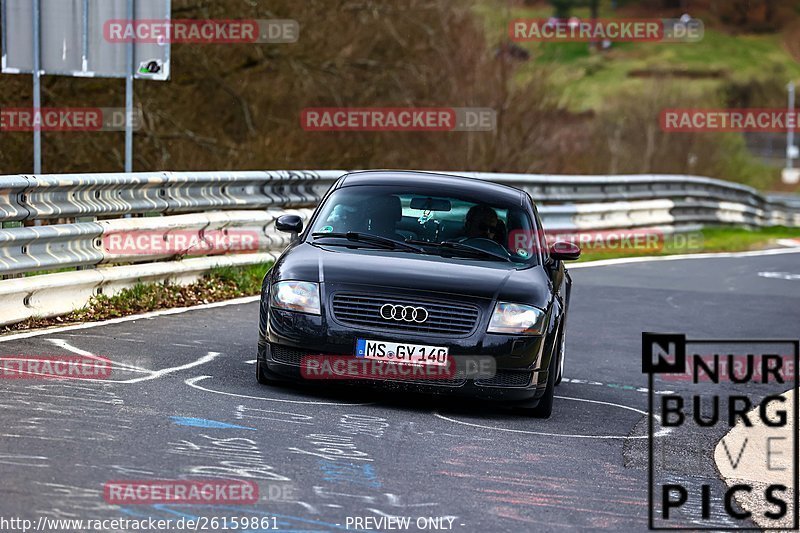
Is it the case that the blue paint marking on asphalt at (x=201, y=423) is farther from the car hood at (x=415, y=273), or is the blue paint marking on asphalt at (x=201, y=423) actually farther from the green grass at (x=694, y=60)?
the green grass at (x=694, y=60)

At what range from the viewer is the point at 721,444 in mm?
8516

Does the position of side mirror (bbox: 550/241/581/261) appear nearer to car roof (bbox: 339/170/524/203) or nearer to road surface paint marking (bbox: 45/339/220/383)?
car roof (bbox: 339/170/524/203)

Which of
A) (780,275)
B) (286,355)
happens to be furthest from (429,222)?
(780,275)

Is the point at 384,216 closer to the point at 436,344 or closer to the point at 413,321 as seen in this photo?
the point at 413,321

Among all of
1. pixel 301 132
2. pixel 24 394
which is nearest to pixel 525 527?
pixel 24 394

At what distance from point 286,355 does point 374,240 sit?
117cm

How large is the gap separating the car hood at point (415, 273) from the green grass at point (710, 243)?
38.5ft

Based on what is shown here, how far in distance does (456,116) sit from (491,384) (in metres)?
22.2

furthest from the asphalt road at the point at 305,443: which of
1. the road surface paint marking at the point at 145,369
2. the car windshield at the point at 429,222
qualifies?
the car windshield at the point at 429,222

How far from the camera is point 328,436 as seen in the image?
763 centimetres

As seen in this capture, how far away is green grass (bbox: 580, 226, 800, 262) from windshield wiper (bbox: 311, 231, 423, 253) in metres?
11.4

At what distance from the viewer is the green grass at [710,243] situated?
22.4m

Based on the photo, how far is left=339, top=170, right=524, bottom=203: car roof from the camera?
10230mm

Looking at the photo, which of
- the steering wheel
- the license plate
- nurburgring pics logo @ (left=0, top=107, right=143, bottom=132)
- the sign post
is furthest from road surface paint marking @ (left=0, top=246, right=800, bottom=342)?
nurburgring pics logo @ (left=0, top=107, right=143, bottom=132)
